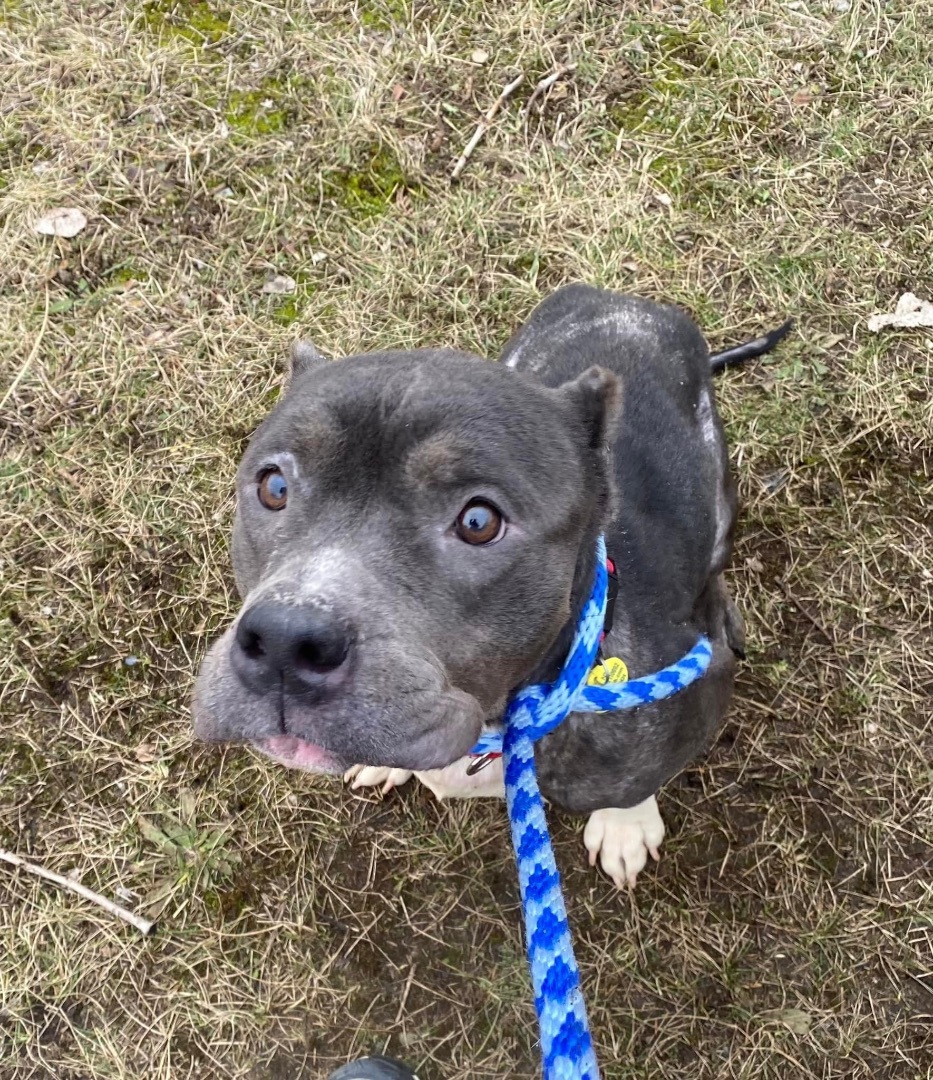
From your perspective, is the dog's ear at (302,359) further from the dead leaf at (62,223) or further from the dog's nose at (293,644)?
the dead leaf at (62,223)

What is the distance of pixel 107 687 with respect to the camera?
430 centimetres

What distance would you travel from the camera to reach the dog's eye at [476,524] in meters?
2.25

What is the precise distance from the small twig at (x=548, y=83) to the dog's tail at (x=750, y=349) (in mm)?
1937

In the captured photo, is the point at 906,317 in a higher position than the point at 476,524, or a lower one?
lower

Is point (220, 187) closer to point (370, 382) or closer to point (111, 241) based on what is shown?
point (111, 241)

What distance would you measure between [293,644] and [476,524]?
60cm

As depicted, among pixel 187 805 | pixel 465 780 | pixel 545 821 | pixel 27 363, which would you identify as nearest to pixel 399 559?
pixel 545 821

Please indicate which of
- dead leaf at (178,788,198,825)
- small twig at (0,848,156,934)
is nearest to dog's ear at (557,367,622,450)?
dead leaf at (178,788,198,825)

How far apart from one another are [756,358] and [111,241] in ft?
11.8

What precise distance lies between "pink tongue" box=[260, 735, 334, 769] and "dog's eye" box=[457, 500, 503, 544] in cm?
64

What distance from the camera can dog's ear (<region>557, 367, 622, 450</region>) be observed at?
8.54ft

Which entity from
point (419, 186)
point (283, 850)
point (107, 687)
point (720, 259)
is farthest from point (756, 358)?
point (107, 687)

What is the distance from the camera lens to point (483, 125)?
5.08m

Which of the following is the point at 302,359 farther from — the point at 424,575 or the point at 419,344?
the point at 419,344
